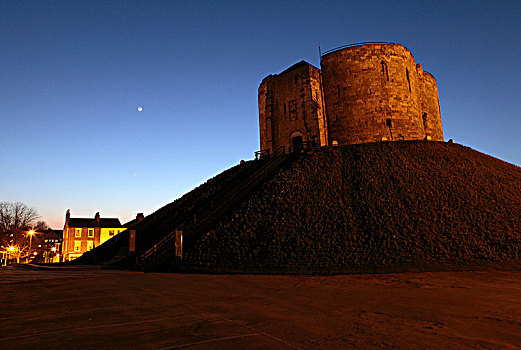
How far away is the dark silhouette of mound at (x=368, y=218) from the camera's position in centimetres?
1642

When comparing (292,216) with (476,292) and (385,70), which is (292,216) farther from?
(385,70)

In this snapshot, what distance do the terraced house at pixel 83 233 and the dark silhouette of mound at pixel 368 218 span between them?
139 ft

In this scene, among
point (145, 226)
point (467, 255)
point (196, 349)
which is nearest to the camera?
point (196, 349)

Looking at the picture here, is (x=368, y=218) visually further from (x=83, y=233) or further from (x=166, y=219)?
(x=83, y=233)

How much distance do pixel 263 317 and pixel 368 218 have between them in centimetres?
1410

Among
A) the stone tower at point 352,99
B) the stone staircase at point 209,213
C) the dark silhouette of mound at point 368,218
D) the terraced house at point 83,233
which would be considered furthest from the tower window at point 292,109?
the terraced house at point 83,233

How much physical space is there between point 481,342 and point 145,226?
27069 mm

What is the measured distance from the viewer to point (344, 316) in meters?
6.52

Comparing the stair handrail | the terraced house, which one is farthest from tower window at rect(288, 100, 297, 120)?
the terraced house

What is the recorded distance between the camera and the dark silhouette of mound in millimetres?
16422

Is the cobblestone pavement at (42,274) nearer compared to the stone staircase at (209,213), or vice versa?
the cobblestone pavement at (42,274)

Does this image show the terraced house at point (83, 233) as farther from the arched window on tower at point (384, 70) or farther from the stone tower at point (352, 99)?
the arched window on tower at point (384, 70)

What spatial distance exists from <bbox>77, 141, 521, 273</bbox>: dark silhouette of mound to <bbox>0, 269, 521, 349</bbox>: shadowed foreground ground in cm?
548

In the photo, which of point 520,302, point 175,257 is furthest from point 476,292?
point 175,257
